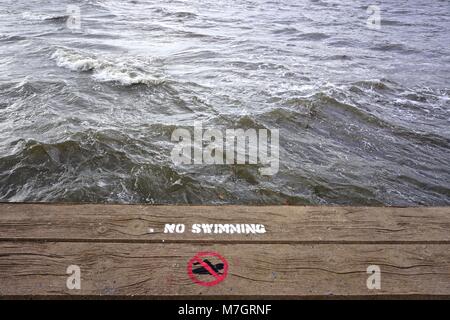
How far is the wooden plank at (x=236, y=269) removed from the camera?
223 centimetres

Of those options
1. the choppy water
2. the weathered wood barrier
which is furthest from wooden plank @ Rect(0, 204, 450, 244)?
the choppy water

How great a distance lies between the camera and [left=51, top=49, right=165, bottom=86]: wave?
714cm

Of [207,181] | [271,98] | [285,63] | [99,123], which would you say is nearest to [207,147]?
[207,181]

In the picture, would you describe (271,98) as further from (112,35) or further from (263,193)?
(112,35)

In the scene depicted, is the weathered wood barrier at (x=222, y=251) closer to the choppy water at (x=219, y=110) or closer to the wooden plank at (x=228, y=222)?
the wooden plank at (x=228, y=222)

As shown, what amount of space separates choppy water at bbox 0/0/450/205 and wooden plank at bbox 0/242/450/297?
1587 millimetres

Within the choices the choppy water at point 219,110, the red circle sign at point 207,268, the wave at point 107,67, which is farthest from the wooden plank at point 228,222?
the wave at point 107,67

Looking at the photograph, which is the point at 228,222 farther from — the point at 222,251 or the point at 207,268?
the point at 207,268

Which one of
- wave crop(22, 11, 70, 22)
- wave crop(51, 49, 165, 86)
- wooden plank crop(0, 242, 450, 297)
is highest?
wave crop(22, 11, 70, 22)

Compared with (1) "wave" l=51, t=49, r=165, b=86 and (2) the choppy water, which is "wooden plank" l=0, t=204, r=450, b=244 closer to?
(2) the choppy water

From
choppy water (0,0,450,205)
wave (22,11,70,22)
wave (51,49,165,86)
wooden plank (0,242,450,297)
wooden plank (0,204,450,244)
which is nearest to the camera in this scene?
wooden plank (0,242,450,297)

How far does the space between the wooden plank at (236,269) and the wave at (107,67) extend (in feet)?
16.4
